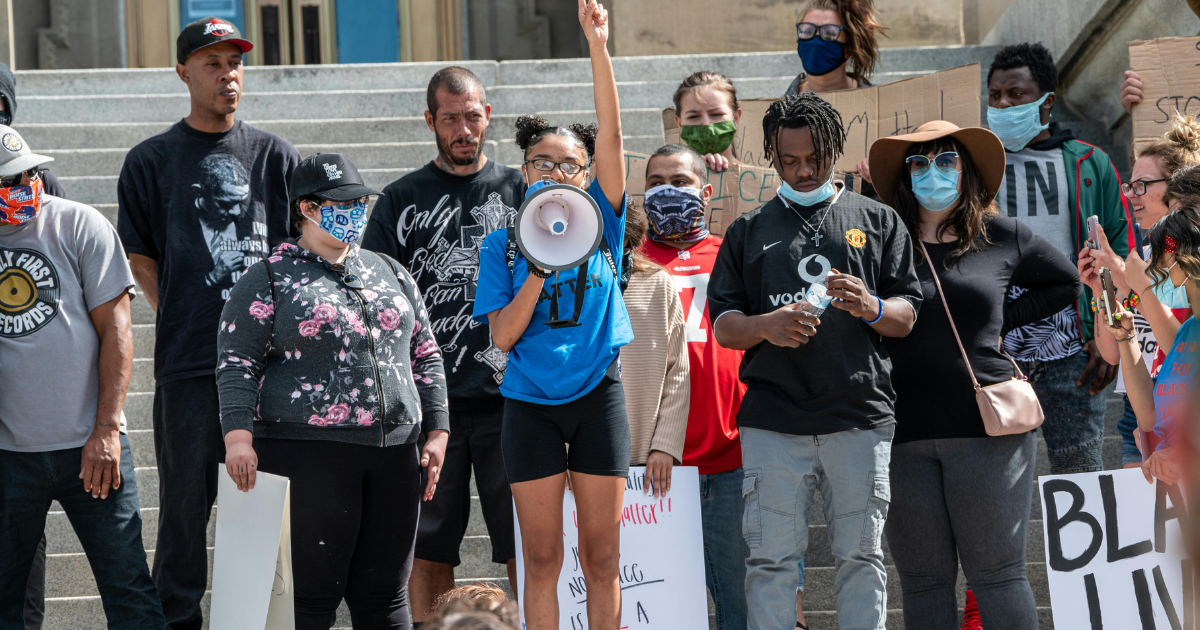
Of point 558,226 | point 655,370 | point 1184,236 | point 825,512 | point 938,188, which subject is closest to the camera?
point 1184,236

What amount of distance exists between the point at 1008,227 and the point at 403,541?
7.65ft

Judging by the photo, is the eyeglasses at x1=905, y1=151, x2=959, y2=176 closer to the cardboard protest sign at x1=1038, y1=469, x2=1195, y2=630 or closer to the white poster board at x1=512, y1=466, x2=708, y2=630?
the cardboard protest sign at x1=1038, y1=469, x2=1195, y2=630

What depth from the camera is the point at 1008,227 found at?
4.07 meters

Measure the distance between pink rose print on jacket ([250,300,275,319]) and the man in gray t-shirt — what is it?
637 mm

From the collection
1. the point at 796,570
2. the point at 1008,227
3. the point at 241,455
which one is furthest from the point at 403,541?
the point at 1008,227

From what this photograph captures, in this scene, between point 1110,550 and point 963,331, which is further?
point 963,331

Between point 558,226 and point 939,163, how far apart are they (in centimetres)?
153

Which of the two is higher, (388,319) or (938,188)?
(938,188)

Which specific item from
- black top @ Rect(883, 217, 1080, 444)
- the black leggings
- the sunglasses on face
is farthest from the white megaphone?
the sunglasses on face

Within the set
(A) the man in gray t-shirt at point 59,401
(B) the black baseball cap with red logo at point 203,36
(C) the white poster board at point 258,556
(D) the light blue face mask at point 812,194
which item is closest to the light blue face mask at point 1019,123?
(D) the light blue face mask at point 812,194

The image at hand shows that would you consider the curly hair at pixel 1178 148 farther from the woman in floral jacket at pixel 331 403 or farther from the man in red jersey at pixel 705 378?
the woman in floral jacket at pixel 331 403

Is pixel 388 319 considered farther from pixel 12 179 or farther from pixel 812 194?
pixel 812 194

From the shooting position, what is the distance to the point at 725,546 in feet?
13.8

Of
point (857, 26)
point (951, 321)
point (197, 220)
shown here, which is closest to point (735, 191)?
point (857, 26)
